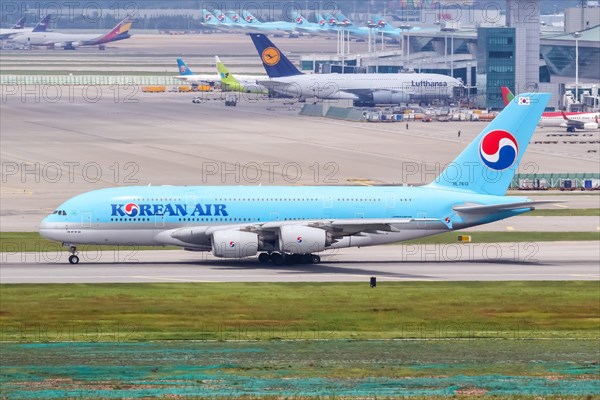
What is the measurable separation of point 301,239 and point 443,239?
1534 centimetres

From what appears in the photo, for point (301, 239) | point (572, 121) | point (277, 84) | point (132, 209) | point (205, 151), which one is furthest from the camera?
point (277, 84)

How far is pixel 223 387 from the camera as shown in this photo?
128 ft

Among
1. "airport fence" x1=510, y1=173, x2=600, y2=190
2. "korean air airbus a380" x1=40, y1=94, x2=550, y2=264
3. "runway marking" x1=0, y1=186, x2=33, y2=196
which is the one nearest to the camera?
"korean air airbus a380" x1=40, y1=94, x2=550, y2=264

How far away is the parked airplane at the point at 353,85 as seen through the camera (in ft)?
613

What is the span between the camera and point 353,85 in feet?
615

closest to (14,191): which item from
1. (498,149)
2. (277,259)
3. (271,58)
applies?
(277,259)

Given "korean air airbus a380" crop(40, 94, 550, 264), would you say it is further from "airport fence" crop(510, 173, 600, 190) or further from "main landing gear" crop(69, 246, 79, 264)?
"airport fence" crop(510, 173, 600, 190)

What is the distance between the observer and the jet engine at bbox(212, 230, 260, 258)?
216 ft

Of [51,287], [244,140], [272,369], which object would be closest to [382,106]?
[244,140]

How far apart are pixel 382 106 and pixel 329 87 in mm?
8792

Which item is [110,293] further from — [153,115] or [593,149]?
[153,115]

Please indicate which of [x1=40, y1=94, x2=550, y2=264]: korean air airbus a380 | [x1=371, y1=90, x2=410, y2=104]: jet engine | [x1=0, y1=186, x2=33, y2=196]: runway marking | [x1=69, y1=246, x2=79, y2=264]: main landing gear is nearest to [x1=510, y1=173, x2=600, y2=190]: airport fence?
[x1=40, y1=94, x2=550, y2=264]: korean air airbus a380

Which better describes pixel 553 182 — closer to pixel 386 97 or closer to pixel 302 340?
pixel 302 340

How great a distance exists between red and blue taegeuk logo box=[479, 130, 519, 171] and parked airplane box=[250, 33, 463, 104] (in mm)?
116318
